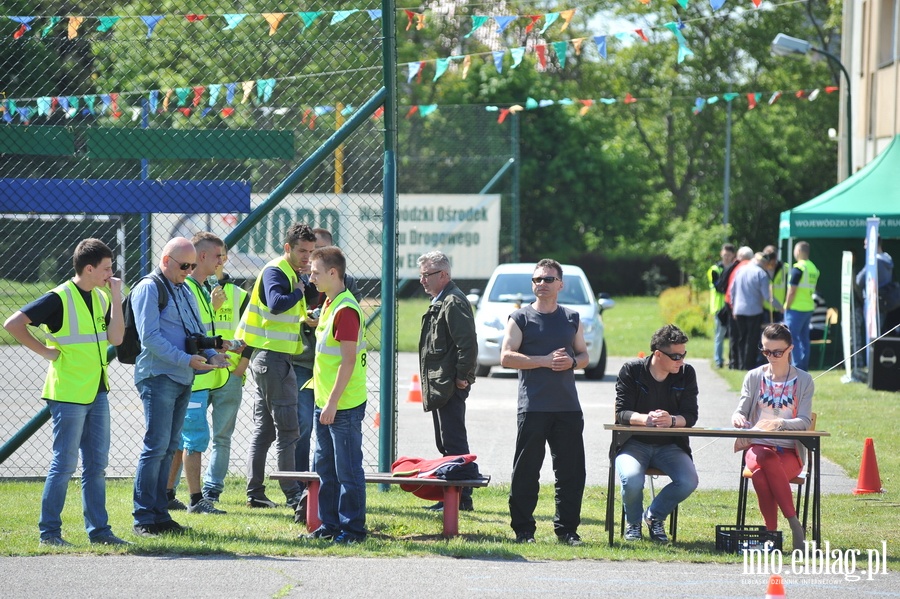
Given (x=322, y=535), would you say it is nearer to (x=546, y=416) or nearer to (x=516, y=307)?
(x=546, y=416)

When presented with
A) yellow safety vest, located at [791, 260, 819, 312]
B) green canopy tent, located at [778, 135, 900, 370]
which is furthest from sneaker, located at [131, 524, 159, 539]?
green canopy tent, located at [778, 135, 900, 370]

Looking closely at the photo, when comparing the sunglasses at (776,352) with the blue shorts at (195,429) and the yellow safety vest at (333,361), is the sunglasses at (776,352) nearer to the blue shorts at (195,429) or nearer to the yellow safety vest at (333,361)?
the yellow safety vest at (333,361)

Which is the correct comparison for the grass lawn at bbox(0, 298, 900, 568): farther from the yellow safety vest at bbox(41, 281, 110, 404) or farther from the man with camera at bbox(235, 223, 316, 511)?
the yellow safety vest at bbox(41, 281, 110, 404)

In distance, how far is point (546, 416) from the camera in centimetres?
726

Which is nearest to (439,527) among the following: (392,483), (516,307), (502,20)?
(392,483)

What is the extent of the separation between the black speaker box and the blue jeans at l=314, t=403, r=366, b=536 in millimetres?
10945

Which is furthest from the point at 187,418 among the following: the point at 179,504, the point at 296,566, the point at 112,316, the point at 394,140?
the point at 394,140

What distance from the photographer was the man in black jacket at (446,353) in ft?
27.0

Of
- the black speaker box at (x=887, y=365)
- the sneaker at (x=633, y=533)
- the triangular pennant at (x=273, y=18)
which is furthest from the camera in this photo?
the black speaker box at (x=887, y=365)

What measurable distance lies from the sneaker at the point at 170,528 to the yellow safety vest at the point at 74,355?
931 millimetres

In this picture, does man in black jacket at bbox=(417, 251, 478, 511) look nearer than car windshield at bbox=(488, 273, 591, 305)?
Yes

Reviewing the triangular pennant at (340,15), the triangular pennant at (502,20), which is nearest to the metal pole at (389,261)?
the triangular pennant at (340,15)

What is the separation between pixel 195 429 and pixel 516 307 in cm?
956

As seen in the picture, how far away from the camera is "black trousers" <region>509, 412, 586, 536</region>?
7277mm
